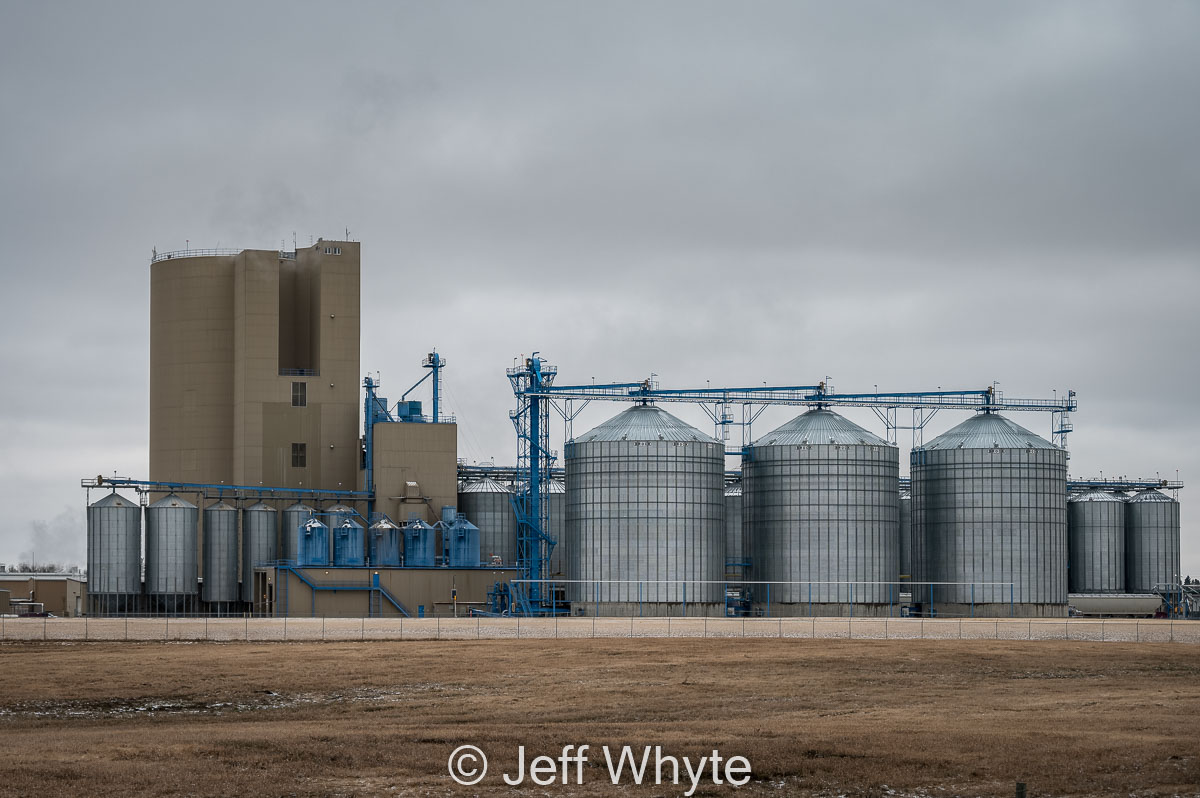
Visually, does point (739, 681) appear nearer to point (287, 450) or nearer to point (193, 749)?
point (193, 749)

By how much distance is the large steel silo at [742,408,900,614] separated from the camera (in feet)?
375

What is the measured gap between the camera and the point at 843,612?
11338 cm

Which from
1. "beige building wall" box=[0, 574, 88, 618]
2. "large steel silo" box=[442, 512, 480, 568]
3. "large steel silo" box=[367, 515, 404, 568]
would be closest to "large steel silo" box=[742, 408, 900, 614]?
"large steel silo" box=[442, 512, 480, 568]

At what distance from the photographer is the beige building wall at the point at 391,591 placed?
→ 11331 centimetres

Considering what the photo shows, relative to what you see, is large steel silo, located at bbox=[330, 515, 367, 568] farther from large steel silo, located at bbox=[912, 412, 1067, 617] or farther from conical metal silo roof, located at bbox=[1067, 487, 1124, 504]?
conical metal silo roof, located at bbox=[1067, 487, 1124, 504]

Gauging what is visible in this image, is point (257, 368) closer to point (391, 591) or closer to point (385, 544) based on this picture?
point (385, 544)

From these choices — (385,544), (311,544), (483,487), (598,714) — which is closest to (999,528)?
(483,487)

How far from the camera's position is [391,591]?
115m

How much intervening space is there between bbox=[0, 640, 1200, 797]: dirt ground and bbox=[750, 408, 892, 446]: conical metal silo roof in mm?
35927

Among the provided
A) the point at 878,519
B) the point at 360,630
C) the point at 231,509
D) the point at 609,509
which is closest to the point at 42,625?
the point at 360,630

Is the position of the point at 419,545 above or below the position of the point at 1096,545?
above

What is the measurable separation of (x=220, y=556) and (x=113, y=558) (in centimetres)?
760

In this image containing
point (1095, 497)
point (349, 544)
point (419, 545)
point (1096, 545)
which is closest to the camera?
point (349, 544)

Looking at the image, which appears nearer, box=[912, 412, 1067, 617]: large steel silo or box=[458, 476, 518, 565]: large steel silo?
box=[912, 412, 1067, 617]: large steel silo
